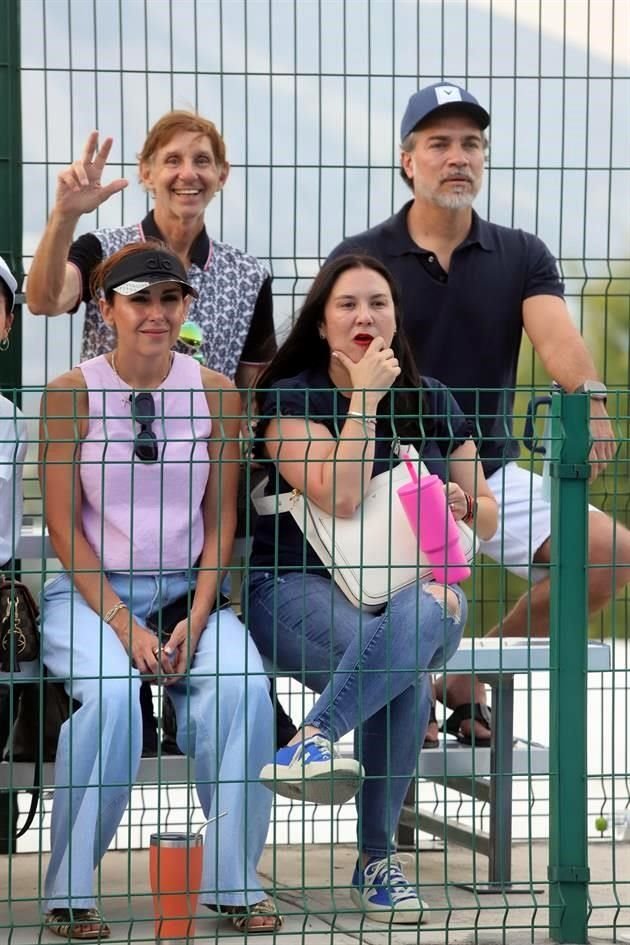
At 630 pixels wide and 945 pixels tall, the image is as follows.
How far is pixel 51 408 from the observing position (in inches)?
169

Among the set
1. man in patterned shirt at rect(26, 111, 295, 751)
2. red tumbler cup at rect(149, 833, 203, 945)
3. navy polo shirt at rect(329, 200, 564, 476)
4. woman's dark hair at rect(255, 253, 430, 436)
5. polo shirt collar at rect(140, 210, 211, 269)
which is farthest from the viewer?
navy polo shirt at rect(329, 200, 564, 476)

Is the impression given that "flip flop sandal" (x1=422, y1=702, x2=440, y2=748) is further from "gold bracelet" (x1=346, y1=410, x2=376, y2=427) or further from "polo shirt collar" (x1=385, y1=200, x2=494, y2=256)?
"polo shirt collar" (x1=385, y1=200, x2=494, y2=256)

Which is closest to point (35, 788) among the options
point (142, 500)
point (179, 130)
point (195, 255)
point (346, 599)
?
point (142, 500)

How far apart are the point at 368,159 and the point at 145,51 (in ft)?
2.55

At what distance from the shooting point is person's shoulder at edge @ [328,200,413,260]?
5.25 m


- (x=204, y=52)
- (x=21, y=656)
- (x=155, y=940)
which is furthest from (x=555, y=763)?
(x=204, y=52)

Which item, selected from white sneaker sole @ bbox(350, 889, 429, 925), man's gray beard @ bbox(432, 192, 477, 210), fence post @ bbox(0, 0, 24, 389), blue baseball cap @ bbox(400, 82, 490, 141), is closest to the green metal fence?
fence post @ bbox(0, 0, 24, 389)

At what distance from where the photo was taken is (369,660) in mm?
4168

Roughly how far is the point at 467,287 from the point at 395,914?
1920 millimetres

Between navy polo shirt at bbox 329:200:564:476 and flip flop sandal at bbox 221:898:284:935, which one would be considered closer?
flip flop sandal at bbox 221:898:284:935

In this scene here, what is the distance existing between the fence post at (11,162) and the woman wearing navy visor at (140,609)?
0.94 meters

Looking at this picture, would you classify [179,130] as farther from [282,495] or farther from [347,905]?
[347,905]

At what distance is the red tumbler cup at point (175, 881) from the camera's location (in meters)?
3.88

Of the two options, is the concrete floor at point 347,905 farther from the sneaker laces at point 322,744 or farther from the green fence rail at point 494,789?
the sneaker laces at point 322,744
